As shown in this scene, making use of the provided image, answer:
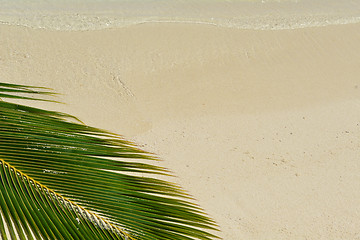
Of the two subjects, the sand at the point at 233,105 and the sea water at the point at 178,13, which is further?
the sea water at the point at 178,13

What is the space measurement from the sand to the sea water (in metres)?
0.53

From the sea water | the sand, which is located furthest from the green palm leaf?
the sea water

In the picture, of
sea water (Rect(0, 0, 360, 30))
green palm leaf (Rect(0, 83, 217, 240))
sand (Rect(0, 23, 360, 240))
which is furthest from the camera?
sea water (Rect(0, 0, 360, 30))

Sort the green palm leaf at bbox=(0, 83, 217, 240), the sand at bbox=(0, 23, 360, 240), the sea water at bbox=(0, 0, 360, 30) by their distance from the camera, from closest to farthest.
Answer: the green palm leaf at bbox=(0, 83, 217, 240), the sand at bbox=(0, 23, 360, 240), the sea water at bbox=(0, 0, 360, 30)

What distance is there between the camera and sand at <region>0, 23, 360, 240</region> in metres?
7.31

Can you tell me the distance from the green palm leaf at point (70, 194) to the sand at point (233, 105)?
4.77m

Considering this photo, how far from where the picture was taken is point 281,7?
14.1m

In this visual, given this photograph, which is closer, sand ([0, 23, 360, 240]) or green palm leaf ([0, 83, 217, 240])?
green palm leaf ([0, 83, 217, 240])

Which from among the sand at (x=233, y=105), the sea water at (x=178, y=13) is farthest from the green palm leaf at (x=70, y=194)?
the sea water at (x=178, y=13)

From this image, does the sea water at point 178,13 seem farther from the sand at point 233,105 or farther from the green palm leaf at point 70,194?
the green palm leaf at point 70,194

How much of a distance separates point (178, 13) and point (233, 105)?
15.2 feet

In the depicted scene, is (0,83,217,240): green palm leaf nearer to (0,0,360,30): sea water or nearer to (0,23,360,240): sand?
(0,23,360,240): sand

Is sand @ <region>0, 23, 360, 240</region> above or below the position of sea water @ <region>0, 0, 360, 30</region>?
below

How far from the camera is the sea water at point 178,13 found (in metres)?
11.8
